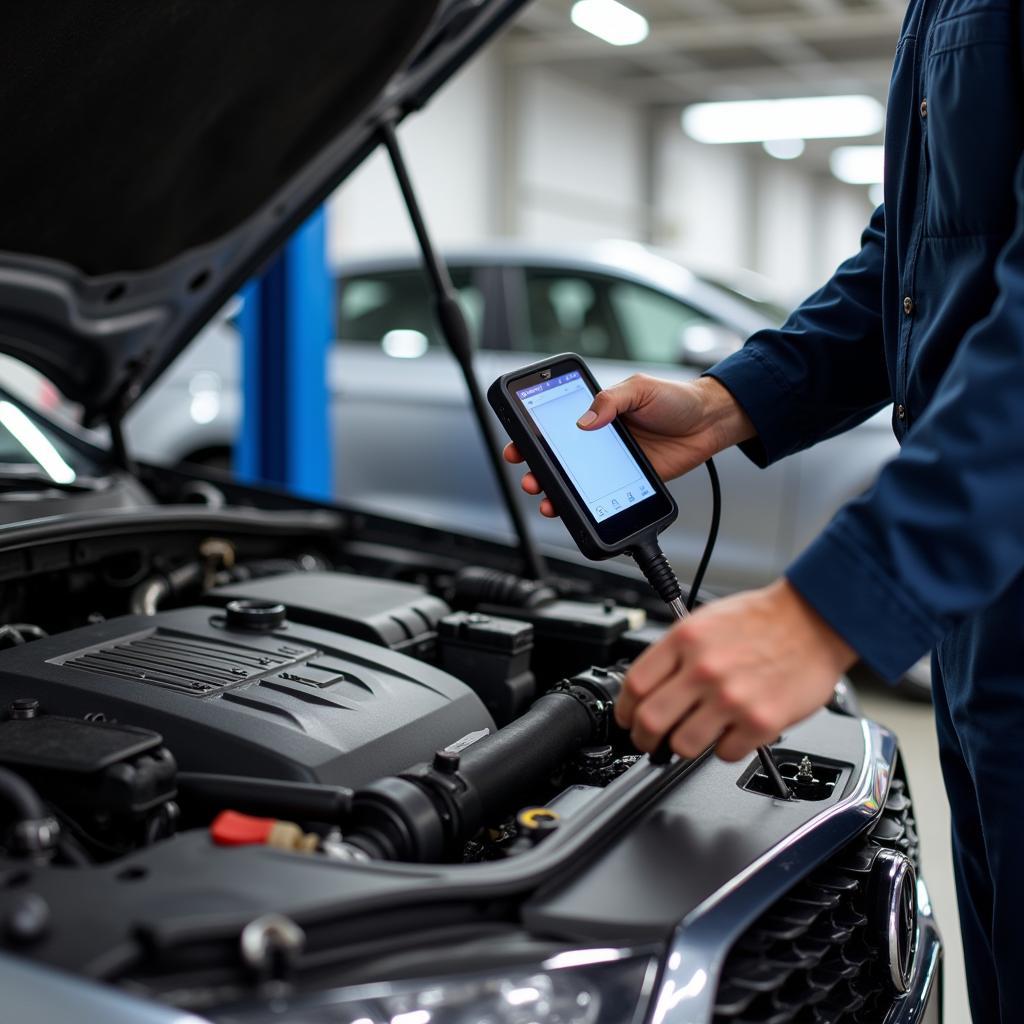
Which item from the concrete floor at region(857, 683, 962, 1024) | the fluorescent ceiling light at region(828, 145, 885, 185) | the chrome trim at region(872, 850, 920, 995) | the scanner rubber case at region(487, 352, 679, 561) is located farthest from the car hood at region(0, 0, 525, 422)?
the fluorescent ceiling light at region(828, 145, 885, 185)

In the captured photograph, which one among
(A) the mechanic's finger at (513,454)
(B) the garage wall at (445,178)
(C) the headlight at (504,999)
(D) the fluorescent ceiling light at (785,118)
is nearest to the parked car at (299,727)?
(C) the headlight at (504,999)

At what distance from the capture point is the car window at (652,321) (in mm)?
3779

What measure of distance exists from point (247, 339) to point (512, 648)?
2.58 metres

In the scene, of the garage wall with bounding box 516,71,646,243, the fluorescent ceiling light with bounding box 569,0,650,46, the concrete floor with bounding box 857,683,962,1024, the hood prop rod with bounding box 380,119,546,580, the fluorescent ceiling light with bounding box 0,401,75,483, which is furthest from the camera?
the garage wall with bounding box 516,71,646,243

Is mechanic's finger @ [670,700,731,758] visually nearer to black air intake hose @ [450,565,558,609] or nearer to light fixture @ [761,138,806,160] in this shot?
black air intake hose @ [450,565,558,609]

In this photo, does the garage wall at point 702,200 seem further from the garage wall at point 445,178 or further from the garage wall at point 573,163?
the garage wall at point 445,178

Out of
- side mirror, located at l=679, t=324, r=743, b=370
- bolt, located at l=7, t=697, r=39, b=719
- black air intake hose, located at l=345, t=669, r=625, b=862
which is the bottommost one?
black air intake hose, located at l=345, t=669, r=625, b=862

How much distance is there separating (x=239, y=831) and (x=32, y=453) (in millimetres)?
1223

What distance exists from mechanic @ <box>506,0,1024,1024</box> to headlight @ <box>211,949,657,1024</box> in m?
0.16

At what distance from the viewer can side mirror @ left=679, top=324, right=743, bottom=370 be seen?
137 inches

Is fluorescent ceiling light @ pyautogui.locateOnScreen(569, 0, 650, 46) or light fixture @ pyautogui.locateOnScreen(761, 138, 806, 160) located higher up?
light fixture @ pyautogui.locateOnScreen(761, 138, 806, 160)

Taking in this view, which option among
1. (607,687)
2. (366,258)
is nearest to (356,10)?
(607,687)

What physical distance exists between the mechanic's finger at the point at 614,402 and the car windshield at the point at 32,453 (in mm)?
1007

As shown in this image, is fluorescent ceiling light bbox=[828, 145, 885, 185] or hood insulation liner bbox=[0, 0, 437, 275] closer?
hood insulation liner bbox=[0, 0, 437, 275]
